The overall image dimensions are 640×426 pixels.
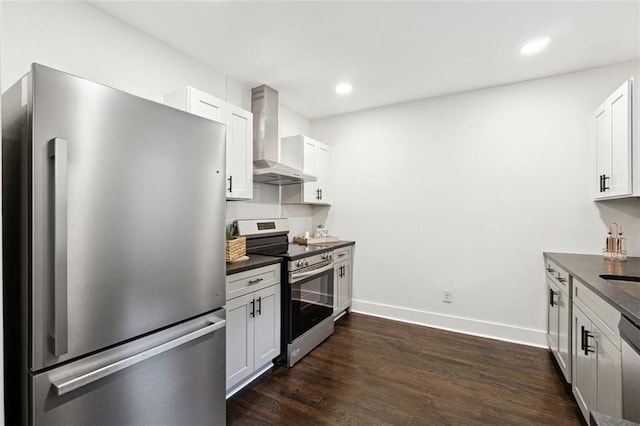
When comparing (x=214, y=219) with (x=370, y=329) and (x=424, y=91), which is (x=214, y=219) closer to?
(x=370, y=329)

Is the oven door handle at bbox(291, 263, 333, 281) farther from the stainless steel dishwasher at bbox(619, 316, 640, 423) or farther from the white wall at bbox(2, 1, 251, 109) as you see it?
the stainless steel dishwasher at bbox(619, 316, 640, 423)

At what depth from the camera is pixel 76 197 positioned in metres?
1.06

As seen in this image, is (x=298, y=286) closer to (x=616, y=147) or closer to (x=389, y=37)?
(x=389, y=37)

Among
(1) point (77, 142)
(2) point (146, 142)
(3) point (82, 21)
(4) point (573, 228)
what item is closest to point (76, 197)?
(1) point (77, 142)

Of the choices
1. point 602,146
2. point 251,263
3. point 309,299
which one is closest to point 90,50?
point 251,263

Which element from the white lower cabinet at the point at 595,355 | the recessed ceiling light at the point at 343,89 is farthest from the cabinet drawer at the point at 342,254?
the white lower cabinet at the point at 595,355

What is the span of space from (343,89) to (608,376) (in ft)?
10.0

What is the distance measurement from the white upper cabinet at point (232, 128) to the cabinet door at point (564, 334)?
268 centimetres

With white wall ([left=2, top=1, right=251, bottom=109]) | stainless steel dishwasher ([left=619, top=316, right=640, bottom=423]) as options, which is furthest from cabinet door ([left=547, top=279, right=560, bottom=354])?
white wall ([left=2, top=1, right=251, bottom=109])

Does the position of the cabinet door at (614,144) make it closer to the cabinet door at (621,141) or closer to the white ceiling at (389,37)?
the cabinet door at (621,141)

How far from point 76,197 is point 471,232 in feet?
11.2

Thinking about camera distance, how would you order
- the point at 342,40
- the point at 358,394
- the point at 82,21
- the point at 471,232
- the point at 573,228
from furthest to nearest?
the point at 471,232, the point at 573,228, the point at 342,40, the point at 358,394, the point at 82,21

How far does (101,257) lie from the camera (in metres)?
1.12

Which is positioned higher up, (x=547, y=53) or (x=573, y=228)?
(x=547, y=53)
